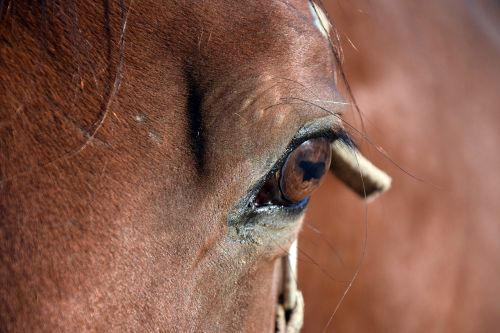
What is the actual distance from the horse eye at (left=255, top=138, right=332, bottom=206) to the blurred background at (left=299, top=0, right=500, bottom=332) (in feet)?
1.34

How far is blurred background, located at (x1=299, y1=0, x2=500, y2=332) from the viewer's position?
129 centimetres

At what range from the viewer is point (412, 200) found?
1348 millimetres

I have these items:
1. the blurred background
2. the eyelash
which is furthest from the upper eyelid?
the blurred background

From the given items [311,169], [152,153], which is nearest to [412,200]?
[311,169]

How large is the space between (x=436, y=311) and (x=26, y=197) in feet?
3.37

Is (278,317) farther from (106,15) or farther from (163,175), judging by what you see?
(106,15)

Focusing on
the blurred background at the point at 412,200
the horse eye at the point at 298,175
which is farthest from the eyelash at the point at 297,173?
the blurred background at the point at 412,200

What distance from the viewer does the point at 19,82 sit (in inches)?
24.2

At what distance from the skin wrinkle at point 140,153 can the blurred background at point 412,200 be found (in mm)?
504

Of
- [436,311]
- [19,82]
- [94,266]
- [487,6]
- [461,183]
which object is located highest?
[19,82]

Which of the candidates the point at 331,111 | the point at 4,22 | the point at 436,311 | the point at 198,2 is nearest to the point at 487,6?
the point at 436,311

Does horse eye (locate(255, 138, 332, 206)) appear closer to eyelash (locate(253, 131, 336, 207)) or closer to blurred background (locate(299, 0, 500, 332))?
eyelash (locate(253, 131, 336, 207))

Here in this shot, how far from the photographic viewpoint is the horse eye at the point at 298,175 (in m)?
0.78

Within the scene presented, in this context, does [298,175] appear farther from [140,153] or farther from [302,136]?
[140,153]
